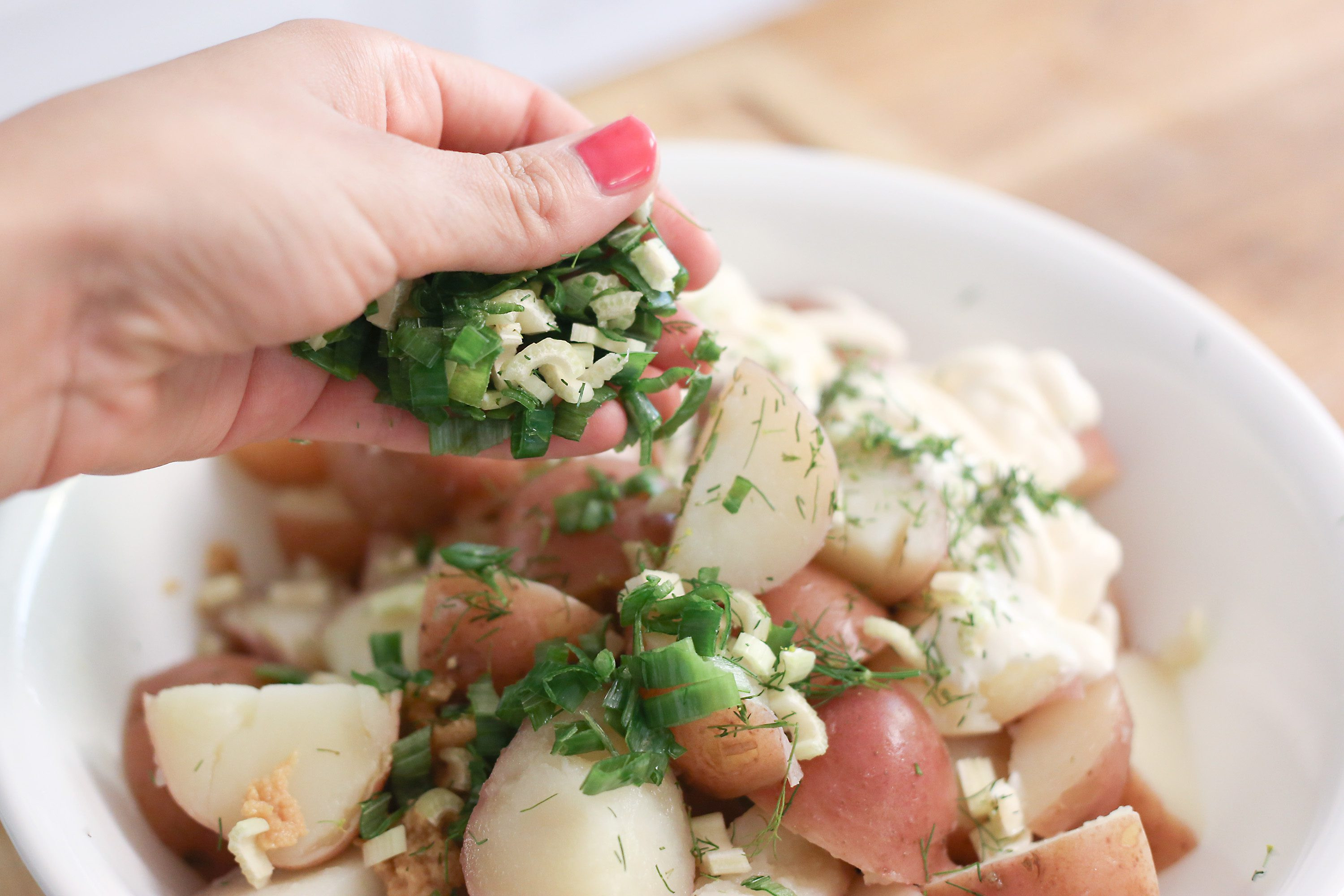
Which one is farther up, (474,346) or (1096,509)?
(474,346)

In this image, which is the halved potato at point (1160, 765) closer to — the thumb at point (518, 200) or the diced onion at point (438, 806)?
the diced onion at point (438, 806)

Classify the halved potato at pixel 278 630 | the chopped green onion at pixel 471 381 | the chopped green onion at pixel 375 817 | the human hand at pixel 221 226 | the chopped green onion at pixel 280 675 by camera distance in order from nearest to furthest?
the human hand at pixel 221 226 < the chopped green onion at pixel 471 381 < the chopped green onion at pixel 375 817 < the chopped green onion at pixel 280 675 < the halved potato at pixel 278 630

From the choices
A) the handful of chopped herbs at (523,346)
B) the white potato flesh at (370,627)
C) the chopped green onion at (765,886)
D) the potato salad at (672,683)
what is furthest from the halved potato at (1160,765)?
the white potato flesh at (370,627)

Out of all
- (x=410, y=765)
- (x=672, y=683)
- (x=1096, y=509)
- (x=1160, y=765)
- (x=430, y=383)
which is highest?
(x=430, y=383)

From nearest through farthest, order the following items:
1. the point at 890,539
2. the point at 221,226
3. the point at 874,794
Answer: the point at 221,226 → the point at 874,794 → the point at 890,539

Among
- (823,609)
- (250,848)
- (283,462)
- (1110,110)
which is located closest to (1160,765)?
(823,609)

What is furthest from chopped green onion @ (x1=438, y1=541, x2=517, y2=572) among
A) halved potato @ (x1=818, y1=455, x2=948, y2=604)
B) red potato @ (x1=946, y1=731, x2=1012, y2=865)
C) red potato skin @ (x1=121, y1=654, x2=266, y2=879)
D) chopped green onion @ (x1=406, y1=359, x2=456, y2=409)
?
red potato @ (x1=946, y1=731, x2=1012, y2=865)

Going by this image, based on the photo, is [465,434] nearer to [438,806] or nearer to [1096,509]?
[438,806]
